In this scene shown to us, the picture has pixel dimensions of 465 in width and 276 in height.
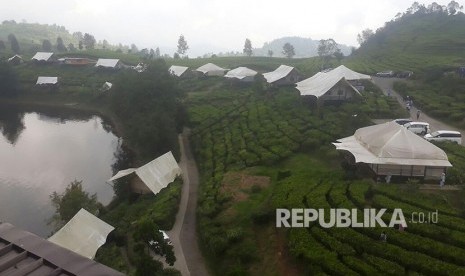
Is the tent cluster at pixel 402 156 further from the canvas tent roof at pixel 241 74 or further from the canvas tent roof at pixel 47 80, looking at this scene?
the canvas tent roof at pixel 47 80

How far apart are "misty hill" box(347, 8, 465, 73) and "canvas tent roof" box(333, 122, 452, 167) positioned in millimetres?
36182

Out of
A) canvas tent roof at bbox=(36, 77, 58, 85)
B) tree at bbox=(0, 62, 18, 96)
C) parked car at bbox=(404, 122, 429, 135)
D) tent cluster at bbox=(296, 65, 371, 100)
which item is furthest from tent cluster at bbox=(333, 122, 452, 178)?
tree at bbox=(0, 62, 18, 96)

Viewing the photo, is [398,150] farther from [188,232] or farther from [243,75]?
[243,75]

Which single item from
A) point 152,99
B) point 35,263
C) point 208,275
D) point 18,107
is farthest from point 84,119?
point 35,263

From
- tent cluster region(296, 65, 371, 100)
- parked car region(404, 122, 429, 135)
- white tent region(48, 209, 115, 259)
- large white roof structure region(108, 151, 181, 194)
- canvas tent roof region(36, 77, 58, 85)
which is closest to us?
white tent region(48, 209, 115, 259)

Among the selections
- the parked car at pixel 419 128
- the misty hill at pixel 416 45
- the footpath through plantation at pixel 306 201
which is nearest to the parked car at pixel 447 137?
the parked car at pixel 419 128

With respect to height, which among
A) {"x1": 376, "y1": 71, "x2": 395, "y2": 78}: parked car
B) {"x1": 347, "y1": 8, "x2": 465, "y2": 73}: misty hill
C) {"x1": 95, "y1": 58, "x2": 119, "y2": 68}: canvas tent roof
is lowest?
{"x1": 376, "y1": 71, "x2": 395, "y2": 78}: parked car

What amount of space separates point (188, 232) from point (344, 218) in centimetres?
1104

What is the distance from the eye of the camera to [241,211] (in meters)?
28.0

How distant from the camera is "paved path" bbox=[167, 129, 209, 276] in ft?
78.4

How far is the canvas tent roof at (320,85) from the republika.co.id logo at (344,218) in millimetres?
23644

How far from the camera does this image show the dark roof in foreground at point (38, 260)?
9867 mm

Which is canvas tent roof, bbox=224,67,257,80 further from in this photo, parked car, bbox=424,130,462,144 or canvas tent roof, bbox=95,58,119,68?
parked car, bbox=424,130,462,144

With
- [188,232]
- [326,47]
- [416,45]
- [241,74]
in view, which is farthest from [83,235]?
[326,47]
